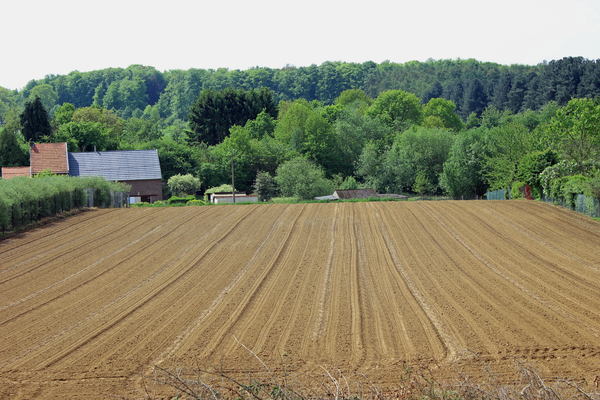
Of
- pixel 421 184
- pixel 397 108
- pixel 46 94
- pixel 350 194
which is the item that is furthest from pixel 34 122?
pixel 46 94

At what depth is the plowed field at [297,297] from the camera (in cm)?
974

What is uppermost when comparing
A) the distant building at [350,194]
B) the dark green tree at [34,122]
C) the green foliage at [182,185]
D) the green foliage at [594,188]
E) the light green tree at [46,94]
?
the light green tree at [46,94]

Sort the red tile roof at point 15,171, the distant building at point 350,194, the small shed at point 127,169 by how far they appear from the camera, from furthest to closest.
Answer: the small shed at point 127,169
the red tile roof at point 15,171
the distant building at point 350,194

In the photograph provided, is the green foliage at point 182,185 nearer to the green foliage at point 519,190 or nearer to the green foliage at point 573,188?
the green foliage at point 519,190

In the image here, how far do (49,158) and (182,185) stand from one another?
1354cm

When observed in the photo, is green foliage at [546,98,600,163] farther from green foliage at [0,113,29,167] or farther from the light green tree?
the light green tree

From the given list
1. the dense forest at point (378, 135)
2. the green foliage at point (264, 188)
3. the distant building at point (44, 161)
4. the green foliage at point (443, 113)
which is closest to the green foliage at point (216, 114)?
the dense forest at point (378, 135)

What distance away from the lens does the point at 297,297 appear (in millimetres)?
14023

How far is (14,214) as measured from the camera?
2344cm

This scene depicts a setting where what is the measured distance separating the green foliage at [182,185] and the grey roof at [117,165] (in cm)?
391

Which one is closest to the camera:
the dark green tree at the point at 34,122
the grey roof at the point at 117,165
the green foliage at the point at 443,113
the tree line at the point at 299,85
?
the grey roof at the point at 117,165

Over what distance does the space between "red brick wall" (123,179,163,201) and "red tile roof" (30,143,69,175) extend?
21.5 ft

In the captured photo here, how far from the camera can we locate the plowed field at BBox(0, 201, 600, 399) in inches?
384

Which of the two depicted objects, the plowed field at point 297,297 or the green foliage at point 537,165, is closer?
the plowed field at point 297,297
